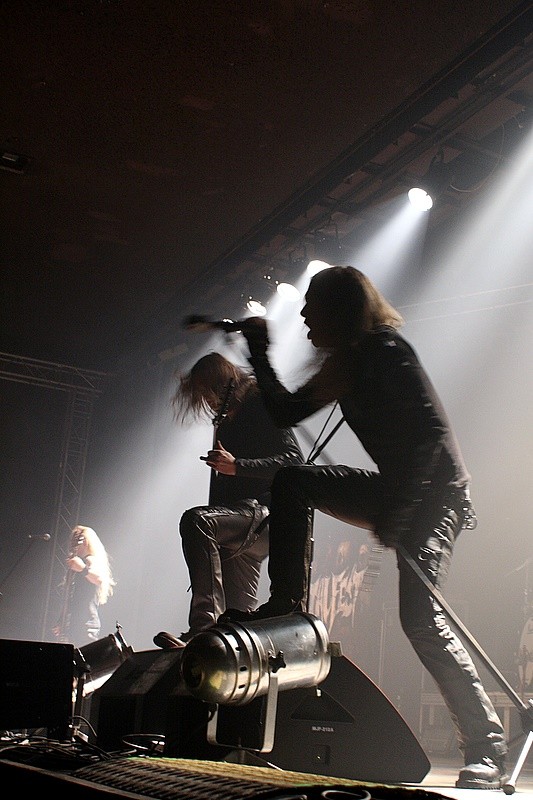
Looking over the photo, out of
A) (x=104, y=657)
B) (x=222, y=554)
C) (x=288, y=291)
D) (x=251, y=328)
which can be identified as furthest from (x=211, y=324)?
(x=288, y=291)

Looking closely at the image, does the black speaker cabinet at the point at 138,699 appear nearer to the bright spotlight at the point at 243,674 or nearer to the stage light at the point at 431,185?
the bright spotlight at the point at 243,674

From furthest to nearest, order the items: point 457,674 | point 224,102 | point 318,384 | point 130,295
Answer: point 130,295 → point 224,102 → point 318,384 → point 457,674

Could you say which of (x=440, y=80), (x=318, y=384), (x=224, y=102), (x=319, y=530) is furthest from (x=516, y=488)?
(x=318, y=384)

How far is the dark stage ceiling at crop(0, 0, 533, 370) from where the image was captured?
495 centimetres

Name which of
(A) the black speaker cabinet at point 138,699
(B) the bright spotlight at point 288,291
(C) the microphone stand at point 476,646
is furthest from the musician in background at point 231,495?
(B) the bright spotlight at point 288,291

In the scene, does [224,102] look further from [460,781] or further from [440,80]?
[460,781]

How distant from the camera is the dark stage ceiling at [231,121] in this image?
16.3 feet

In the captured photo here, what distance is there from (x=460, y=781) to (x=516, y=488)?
4.48 meters

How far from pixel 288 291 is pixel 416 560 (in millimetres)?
5049

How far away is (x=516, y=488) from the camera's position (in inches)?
262

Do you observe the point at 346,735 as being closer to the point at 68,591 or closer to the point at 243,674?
the point at 243,674

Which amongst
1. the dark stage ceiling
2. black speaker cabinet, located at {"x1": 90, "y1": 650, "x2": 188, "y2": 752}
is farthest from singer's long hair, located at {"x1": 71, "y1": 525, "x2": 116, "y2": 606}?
black speaker cabinet, located at {"x1": 90, "y1": 650, "x2": 188, "y2": 752}

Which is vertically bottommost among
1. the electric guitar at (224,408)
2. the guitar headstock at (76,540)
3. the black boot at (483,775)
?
the black boot at (483,775)

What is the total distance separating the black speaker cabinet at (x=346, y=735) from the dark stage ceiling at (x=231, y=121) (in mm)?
3843
